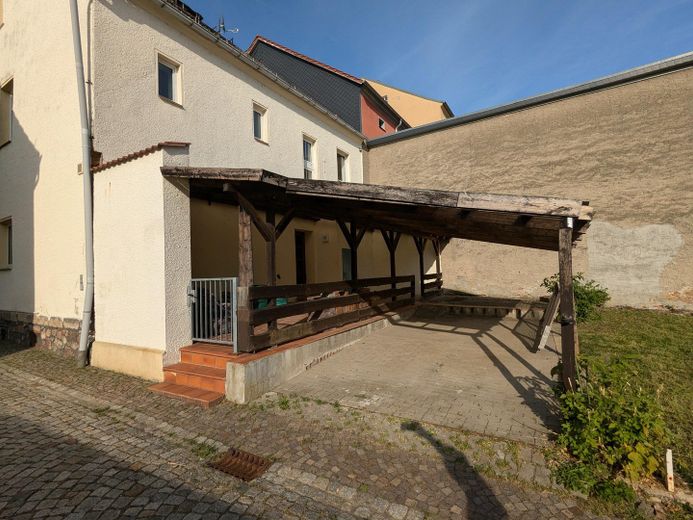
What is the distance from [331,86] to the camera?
53.2 ft

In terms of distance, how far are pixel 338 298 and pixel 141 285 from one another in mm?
3361

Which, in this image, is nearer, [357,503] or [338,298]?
[357,503]

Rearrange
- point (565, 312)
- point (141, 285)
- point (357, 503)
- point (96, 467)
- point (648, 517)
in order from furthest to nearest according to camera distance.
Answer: point (141, 285) < point (565, 312) < point (96, 467) < point (357, 503) < point (648, 517)

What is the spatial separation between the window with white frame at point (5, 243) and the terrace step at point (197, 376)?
663cm

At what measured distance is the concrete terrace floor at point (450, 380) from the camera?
379 centimetres

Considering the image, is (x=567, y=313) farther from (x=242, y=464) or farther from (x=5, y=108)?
(x=5, y=108)

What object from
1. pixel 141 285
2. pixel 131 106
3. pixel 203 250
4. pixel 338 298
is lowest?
pixel 338 298

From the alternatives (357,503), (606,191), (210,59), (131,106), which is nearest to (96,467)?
(357,503)

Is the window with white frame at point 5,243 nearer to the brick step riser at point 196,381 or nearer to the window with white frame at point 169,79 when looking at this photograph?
the window with white frame at point 169,79

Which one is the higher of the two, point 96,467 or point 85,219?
point 85,219

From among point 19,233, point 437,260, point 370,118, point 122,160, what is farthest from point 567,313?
point 370,118

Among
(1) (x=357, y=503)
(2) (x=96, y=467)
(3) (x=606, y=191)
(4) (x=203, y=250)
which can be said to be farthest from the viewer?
(3) (x=606, y=191)

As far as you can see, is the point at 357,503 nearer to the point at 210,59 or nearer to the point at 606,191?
the point at 210,59

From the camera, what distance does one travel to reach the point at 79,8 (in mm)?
6309
